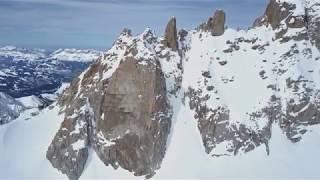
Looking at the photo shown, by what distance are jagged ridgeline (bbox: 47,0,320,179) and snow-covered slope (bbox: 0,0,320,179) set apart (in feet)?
1.01

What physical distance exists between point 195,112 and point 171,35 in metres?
24.8

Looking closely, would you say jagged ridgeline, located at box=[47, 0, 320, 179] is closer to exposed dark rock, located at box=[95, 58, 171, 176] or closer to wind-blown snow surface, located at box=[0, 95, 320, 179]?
exposed dark rock, located at box=[95, 58, 171, 176]

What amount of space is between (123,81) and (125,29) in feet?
60.7

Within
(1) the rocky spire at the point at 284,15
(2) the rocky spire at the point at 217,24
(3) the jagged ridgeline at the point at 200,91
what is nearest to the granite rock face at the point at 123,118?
(3) the jagged ridgeline at the point at 200,91

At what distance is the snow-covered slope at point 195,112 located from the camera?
6107 inches

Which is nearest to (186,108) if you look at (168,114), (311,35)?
(168,114)

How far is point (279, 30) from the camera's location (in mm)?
172000

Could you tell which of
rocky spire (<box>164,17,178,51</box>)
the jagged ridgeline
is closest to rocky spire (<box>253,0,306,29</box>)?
the jagged ridgeline

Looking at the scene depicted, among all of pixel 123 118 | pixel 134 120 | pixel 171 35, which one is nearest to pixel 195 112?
pixel 134 120

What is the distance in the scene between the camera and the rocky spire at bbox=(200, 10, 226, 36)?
6727 inches

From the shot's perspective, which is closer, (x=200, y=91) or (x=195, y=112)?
(x=195, y=112)

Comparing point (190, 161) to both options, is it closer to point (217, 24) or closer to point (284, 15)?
point (217, 24)

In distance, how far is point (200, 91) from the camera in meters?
165

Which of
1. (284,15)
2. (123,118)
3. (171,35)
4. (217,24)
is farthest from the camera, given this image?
(217,24)
